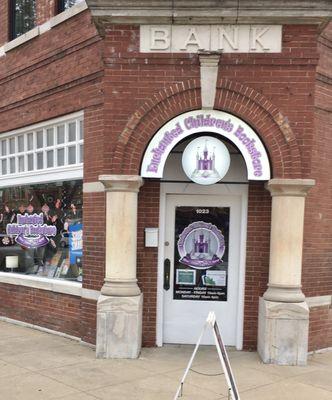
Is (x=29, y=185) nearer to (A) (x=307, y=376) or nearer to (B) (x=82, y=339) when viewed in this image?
(B) (x=82, y=339)

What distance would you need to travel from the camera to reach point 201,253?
22.6 ft

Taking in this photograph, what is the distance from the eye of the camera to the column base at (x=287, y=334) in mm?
6094

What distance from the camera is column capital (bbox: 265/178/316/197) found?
20.1 ft

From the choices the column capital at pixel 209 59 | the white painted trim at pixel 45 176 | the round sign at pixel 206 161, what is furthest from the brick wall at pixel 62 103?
the column capital at pixel 209 59

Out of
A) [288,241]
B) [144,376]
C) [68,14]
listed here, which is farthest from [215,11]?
[144,376]

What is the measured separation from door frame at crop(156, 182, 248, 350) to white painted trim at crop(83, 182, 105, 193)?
0.86 metres

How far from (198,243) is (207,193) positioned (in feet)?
2.32

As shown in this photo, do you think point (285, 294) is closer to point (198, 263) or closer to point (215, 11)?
point (198, 263)

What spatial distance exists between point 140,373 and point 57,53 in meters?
4.89

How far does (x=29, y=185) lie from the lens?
8531mm

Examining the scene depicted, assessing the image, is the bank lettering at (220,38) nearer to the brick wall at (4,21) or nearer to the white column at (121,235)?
the white column at (121,235)

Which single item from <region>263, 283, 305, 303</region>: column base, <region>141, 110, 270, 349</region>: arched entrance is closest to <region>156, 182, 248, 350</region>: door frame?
<region>141, 110, 270, 349</region>: arched entrance

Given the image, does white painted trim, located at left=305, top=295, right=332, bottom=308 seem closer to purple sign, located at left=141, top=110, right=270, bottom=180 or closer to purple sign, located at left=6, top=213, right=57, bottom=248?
purple sign, located at left=141, top=110, right=270, bottom=180

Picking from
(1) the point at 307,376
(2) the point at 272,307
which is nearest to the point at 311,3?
(2) the point at 272,307
